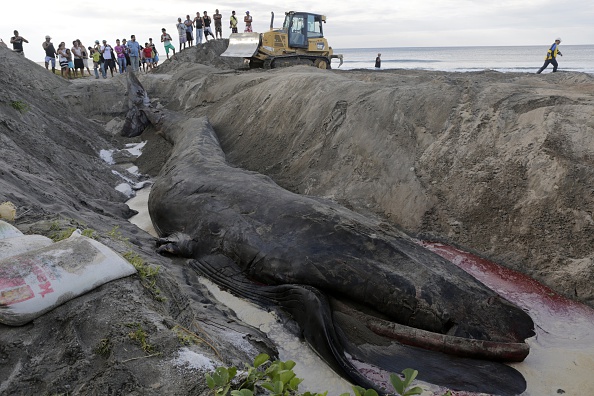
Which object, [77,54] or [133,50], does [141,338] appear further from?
[133,50]

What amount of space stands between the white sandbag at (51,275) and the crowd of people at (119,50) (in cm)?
1529

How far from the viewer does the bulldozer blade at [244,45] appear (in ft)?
59.7

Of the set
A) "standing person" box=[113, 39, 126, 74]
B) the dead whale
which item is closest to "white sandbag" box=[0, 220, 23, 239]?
the dead whale

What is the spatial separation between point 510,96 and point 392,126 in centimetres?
189

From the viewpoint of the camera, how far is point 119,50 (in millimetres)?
22031

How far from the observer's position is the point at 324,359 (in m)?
4.11

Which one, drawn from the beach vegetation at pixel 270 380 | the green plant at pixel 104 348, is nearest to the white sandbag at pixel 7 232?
the green plant at pixel 104 348

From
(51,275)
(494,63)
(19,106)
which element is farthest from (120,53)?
(494,63)

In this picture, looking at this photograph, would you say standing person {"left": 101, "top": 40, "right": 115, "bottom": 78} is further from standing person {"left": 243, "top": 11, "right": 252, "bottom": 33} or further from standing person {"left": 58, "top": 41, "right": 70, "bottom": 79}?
standing person {"left": 243, "top": 11, "right": 252, "bottom": 33}

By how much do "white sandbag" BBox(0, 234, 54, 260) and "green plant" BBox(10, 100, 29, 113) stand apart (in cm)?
783

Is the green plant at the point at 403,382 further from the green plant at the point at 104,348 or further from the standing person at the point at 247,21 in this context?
the standing person at the point at 247,21

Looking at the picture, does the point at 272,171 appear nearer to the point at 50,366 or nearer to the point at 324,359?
the point at 324,359

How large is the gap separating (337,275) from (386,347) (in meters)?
0.82

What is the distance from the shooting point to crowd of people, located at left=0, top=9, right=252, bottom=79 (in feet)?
65.6
